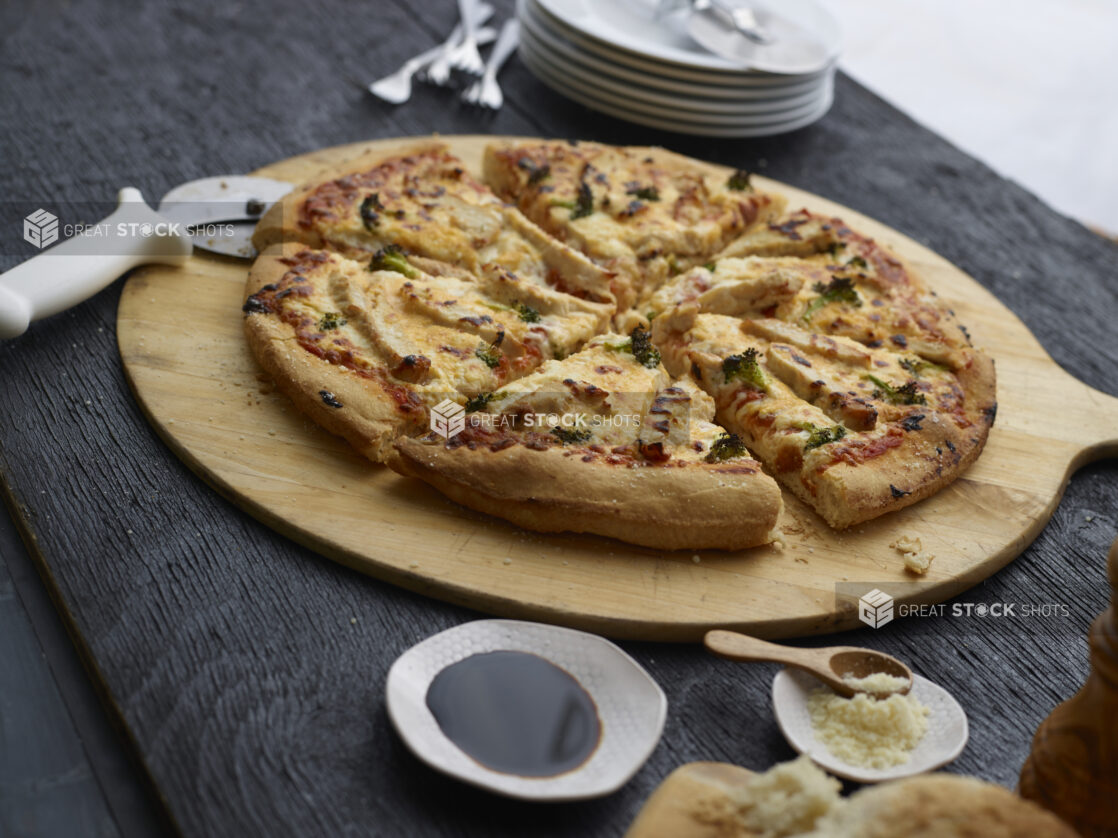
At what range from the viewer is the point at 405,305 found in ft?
16.0

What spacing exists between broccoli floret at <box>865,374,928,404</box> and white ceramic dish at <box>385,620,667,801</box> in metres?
2.13

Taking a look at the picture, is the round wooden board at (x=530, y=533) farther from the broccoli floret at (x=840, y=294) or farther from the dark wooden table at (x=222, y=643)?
the broccoli floret at (x=840, y=294)

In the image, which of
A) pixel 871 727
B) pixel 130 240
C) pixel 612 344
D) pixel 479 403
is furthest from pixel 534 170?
pixel 871 727

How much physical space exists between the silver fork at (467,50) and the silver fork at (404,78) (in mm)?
79

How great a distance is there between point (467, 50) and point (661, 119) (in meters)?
1.67

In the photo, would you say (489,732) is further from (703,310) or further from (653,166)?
(653,166)

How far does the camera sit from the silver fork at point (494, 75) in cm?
728

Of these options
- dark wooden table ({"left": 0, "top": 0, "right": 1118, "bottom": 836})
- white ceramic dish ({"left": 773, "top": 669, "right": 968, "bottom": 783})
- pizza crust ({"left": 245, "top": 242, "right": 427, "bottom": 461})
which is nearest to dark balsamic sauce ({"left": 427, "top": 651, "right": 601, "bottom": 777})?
dark wooden table ({"left": 0, "top": 0, "right": 1118, "bottom": 836})

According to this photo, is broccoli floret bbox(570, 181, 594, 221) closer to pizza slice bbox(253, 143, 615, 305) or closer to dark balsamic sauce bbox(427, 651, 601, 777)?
pizza slice bbox(253, 143, 615, 305)

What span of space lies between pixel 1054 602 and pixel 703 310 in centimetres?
216

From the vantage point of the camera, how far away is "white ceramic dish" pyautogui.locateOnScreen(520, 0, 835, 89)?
268 inches

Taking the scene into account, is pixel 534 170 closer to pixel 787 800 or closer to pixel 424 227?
pixel 424 227

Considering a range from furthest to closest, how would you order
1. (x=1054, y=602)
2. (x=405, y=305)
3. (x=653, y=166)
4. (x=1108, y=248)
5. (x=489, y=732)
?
1. (x=1108, y=248)
2. (x=653, y=166)
3. (x=405, y=305)
4. (x=1054, y=602)
5. (x=489, y=732)

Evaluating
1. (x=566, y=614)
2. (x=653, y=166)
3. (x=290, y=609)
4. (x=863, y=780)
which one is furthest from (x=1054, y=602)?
(x=653, y=166)
